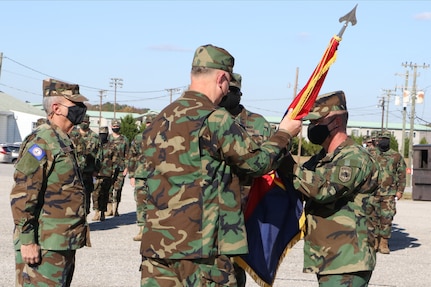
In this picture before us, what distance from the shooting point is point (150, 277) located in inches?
177

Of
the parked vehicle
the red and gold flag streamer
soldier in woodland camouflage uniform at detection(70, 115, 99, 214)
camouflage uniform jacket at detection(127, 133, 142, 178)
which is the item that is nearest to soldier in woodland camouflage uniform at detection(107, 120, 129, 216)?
camouflage uniform jacket at detection(127, 133, 142, 178)

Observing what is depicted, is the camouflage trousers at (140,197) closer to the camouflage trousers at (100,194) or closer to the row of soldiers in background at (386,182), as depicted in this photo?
the camouflage trousers at (100,194)

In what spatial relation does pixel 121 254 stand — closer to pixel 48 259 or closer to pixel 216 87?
pixel 48 259

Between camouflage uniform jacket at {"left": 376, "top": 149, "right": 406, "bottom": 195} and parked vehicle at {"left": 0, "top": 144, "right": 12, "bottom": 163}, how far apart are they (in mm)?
36267

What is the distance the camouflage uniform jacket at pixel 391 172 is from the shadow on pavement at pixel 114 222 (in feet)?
16.7

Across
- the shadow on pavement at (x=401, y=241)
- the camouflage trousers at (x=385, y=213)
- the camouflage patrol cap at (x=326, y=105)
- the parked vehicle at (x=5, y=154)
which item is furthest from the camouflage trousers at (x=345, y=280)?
the parked vehicle at (x=5, y=154)

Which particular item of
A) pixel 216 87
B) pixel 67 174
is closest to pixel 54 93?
pixel 67 174


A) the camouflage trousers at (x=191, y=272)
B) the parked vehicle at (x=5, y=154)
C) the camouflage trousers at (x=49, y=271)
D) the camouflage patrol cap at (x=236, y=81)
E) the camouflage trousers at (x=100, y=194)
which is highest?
the camouflage patrol cap at (x=236, y=81)

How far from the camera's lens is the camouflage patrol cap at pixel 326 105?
5129 millimetres

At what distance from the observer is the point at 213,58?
446 centimetres

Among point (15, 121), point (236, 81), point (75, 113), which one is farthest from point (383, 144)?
point (15, 121)

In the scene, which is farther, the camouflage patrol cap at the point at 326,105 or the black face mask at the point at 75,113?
the black face mask at the point at 75,113

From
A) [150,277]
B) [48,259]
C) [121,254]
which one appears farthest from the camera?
[121,254]

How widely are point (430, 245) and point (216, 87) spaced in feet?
35.0
